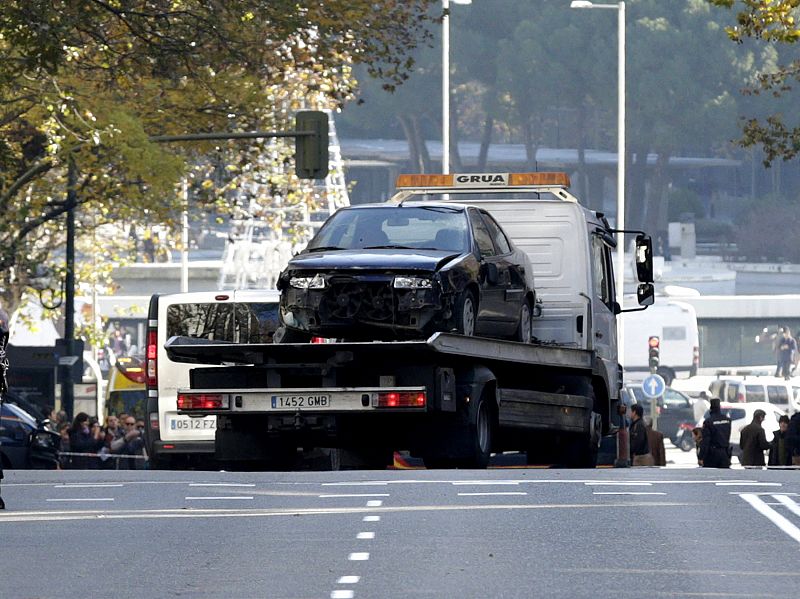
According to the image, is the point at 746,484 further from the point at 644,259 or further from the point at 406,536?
the point at 406,536

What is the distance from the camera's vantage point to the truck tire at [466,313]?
18148 millimetres

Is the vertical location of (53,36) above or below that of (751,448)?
above

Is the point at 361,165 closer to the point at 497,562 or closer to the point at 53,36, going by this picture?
the point at 53,36

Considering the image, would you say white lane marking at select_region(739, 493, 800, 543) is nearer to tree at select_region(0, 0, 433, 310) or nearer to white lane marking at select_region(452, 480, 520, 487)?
white lane marking at select_region(452, 480, 520, 487)

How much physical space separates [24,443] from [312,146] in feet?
20.7

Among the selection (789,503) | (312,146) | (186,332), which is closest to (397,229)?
(186,332)

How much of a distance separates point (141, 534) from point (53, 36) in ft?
38.2

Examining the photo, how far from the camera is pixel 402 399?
17891mm

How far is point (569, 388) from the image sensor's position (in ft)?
68.5

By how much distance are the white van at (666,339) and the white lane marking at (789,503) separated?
177 ft

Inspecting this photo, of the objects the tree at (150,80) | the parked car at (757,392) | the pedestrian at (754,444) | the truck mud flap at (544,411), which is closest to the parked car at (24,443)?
the tree at (150,80)

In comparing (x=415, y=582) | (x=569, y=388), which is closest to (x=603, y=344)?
(x=569, y=388)

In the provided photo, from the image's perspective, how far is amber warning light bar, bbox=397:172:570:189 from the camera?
21703 mm

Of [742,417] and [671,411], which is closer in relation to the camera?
[742,417]
